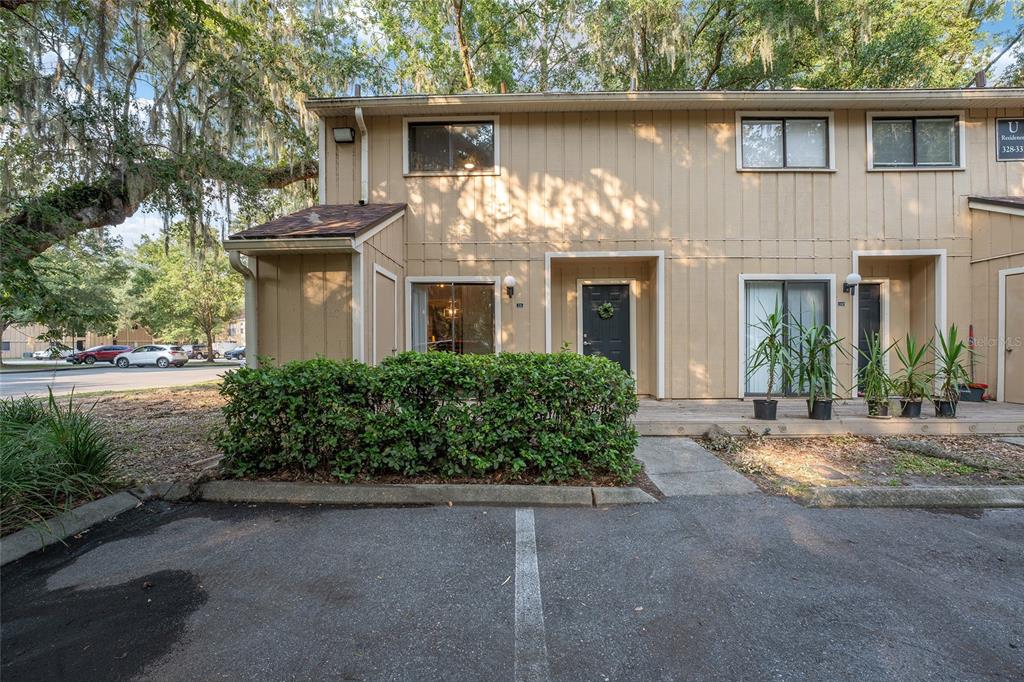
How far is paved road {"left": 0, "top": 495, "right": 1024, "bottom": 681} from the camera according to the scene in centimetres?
175

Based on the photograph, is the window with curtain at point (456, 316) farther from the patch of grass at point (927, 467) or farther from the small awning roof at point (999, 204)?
the small awning roof at point (999, 204)

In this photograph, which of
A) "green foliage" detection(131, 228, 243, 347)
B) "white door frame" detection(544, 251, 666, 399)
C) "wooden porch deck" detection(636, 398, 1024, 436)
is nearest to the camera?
"wooden porch deck" detection(636, 398, 1024, 436)

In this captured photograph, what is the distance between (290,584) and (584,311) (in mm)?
6342

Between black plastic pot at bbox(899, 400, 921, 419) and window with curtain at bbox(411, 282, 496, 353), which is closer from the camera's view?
black plastic pot at bbox(899, 400, 921, 419)

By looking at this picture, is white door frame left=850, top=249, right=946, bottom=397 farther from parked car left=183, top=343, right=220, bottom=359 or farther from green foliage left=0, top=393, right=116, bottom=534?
parked car left=183, top=343, right=220, bottom=359

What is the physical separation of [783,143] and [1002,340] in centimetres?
437

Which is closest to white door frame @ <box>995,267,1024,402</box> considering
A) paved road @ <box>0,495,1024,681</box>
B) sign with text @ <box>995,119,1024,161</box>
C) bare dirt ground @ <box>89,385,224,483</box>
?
sign with text @ <box>995,119,1024,161</box>

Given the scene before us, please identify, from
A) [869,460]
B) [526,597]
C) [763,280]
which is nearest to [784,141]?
[763,280]

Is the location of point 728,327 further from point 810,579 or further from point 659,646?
point 659,646

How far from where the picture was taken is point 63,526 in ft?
9.43

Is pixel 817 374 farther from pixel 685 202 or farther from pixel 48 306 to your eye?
pixel 48 306

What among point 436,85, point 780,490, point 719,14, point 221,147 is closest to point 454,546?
point 780,490

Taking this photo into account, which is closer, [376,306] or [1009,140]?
[376,306]

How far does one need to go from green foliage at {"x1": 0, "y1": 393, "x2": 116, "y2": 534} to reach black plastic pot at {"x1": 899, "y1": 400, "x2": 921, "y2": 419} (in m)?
8.20
